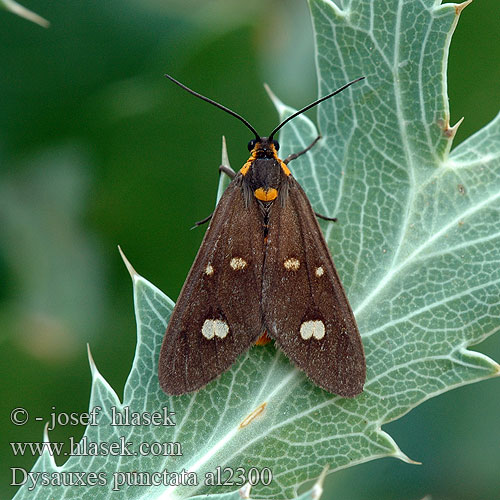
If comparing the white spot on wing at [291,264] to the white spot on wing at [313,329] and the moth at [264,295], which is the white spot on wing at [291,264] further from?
the white spot on wing at [313,329]

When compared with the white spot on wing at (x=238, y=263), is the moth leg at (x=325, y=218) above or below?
above

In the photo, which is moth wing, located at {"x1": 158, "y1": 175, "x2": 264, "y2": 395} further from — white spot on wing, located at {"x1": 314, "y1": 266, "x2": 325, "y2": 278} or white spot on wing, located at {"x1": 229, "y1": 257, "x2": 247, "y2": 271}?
white spot on wing, located at {"x1": 314, "y1": 266, "x2": 325, "y2": 278}

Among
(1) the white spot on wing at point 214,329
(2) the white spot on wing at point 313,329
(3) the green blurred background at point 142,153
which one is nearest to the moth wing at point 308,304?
(2) the white spot on wing at point 313,329

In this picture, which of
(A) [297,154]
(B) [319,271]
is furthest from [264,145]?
(B) [319,271]

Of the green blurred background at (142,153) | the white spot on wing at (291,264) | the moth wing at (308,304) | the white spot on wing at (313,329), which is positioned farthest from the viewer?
the green blurred background at (142,153)

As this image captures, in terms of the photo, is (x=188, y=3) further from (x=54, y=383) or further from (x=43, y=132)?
(x=54, y=383)

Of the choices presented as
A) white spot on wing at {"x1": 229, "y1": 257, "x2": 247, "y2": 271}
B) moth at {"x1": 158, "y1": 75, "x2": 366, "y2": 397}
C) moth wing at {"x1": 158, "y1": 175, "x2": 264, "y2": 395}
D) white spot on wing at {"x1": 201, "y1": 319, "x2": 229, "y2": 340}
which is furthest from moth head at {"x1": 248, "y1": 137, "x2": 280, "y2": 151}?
white spot on wing at {"x1": 201, "y1": 319, "x2": 229, "y2": 340}

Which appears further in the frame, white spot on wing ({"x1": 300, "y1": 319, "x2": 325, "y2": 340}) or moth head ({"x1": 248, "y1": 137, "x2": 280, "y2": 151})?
moth head ({"x1": 248, "y1": 137, "x2": 280, "y2": 151})

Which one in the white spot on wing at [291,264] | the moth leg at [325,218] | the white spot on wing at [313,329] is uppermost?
the moth leg at [325,218]
